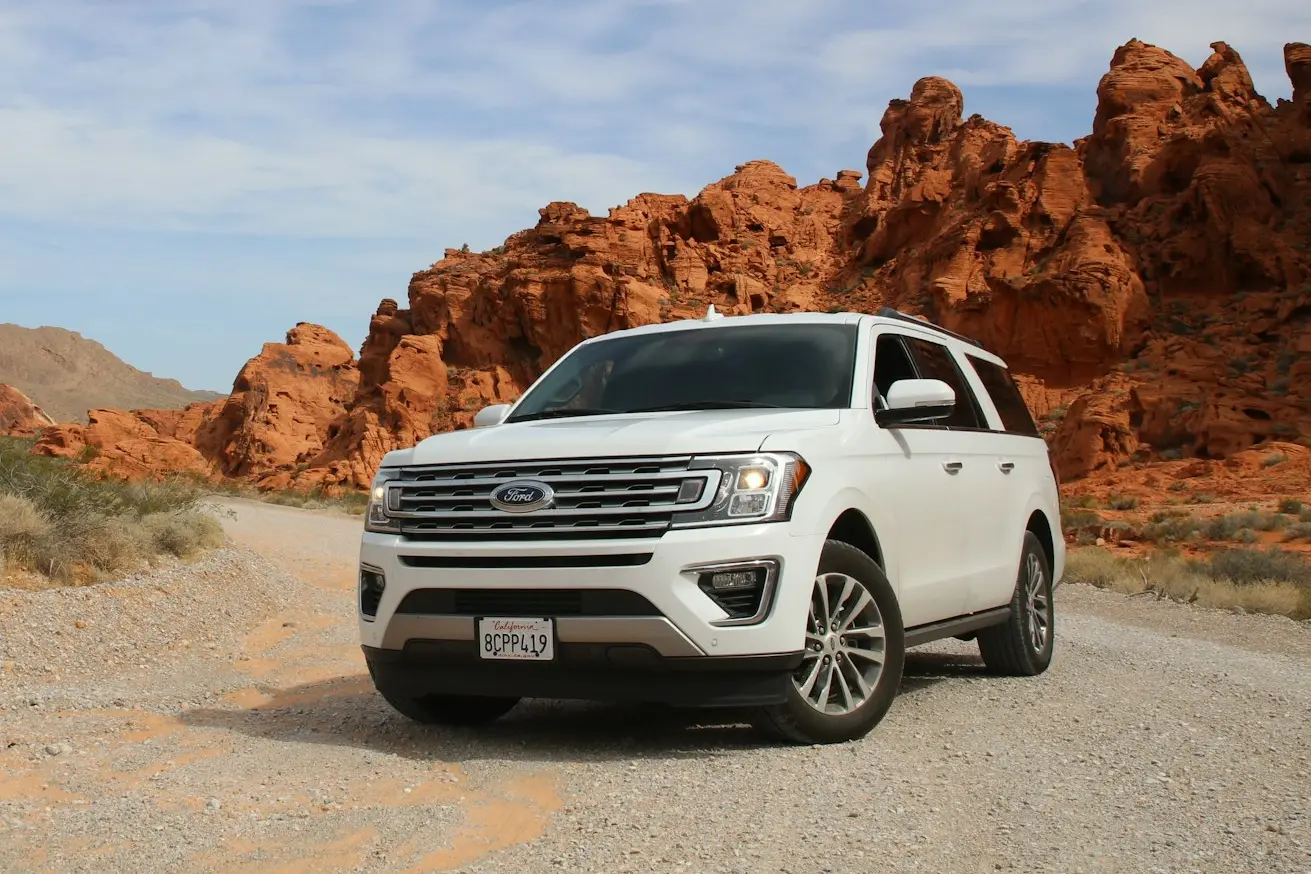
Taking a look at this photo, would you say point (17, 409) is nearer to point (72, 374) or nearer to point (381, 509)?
point (72, 374)

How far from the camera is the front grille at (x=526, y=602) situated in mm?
5273

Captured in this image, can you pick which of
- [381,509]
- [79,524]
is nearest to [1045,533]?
[381,509]

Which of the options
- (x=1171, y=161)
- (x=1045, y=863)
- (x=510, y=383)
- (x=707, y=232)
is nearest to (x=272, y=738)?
(x=1045, y=863)

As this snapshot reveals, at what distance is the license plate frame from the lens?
213 inches

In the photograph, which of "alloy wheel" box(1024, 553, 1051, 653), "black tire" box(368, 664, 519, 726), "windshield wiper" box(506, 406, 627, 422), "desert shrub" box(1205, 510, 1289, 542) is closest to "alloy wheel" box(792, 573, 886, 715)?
"windshield wiper" box(506, 406, 627, 422)

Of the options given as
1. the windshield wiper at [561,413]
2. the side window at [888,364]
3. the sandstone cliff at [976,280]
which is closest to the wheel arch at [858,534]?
the side window at [888,364]

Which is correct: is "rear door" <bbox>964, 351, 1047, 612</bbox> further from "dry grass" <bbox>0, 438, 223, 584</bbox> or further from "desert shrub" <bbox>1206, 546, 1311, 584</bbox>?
"desert shrub" <bbox>1206, 546, 1311, 584</bbox>

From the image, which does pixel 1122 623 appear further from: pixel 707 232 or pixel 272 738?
pixel 707 232

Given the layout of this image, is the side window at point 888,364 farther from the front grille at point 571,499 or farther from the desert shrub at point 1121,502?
the desert shrub at point 1121,502

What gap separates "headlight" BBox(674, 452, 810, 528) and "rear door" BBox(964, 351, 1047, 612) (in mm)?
2350

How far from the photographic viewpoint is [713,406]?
640 centimetres

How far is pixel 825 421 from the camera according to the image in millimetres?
5969

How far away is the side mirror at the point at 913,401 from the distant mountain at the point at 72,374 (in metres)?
157

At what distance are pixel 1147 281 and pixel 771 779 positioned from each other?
4430cm
